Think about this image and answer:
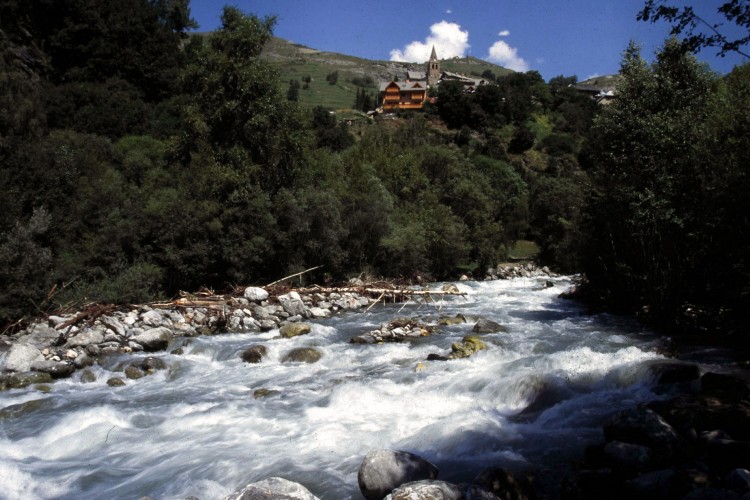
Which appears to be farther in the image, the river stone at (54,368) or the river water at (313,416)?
the river stone at (54,368)

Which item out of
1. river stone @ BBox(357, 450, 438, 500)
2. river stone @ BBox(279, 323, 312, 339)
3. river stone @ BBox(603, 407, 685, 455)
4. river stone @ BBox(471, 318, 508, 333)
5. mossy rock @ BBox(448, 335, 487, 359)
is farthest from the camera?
river stone @ BBox(279, 323, 312, 339)

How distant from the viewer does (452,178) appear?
37.5 m

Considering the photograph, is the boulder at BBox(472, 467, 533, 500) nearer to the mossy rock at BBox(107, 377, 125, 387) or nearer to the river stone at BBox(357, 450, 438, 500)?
the river stone at BBox(357, 450, 438, 500)

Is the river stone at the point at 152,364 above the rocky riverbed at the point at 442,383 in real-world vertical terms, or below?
below

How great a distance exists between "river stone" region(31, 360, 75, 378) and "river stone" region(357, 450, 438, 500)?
835 centimetres

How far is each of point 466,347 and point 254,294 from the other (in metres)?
9.08

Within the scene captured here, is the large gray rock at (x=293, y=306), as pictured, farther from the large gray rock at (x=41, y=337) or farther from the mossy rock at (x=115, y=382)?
the mossy rock at (x=115, y=382)

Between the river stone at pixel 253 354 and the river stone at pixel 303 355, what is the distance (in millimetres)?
600

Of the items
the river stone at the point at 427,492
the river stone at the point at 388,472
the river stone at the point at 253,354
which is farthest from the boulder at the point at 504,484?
the river stone at the point at 253,354

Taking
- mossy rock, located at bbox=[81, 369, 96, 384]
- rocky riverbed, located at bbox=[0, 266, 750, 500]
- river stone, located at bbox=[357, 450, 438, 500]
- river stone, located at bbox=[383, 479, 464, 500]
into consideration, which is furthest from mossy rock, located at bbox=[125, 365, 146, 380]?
river stone, located at bbox=[383, 479, 464, 500]

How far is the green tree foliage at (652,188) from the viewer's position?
13.7 metres

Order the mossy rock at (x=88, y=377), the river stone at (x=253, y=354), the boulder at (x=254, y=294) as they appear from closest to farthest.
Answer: the mossy rock at (x=88, y=377) → the river stone at (x=253, y=354) → the boulder at (x=254, y=294)

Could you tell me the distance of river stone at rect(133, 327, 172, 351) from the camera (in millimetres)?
13625

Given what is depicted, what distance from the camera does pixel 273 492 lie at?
5.53 meters
